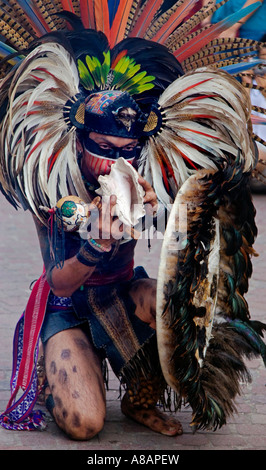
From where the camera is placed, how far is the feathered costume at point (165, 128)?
2980 mm

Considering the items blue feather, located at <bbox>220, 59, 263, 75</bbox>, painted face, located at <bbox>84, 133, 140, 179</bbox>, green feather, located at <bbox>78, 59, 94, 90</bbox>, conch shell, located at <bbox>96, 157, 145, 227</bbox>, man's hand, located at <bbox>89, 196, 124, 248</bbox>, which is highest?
blue feather, located at <bbox>220, 59, 263, 75</bbox>

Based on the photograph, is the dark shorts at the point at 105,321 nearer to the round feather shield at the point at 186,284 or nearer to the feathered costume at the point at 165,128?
the feathered costume at the point at 165,128

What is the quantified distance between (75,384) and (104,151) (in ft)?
2.96

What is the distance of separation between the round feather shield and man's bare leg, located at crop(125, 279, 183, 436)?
0.25 meters

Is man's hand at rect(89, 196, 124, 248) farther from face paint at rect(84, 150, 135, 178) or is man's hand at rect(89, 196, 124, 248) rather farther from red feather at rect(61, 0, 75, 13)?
red feather at rect(61, 0, 75, 13)

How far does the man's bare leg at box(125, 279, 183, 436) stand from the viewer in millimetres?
3178

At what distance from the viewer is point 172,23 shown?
3195 millimetres

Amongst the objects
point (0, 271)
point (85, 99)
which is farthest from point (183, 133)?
point (0, 271)

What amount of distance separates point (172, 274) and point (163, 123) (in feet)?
2.39

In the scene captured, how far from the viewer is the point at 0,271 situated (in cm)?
549

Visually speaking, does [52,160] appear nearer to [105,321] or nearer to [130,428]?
[105,321]

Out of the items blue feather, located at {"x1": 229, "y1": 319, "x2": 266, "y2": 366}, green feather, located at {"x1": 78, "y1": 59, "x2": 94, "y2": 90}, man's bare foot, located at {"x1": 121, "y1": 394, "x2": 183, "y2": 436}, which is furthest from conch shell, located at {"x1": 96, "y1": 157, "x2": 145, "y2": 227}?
man's bare foot, located at {"x1": 121, "y1": 394, "x2": 183, "y2": 436}

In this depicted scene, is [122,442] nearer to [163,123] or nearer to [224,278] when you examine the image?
[224,278]

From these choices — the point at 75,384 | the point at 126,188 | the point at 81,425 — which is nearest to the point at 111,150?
the point at 126,188
